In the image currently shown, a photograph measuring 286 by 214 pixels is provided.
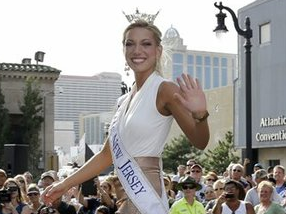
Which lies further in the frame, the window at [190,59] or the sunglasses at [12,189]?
the window at [190,59]

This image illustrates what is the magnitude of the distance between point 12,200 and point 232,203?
9.66 ft

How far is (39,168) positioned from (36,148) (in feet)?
6.57

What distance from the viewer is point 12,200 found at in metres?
9.98

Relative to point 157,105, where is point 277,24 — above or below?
above

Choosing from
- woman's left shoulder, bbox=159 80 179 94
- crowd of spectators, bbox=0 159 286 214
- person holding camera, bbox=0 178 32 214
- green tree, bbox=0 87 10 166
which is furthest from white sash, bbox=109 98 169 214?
green tree, bbox=0 87 10 166

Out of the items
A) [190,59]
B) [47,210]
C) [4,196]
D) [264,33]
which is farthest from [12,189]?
[190,59]

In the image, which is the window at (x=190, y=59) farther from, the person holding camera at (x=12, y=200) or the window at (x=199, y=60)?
the person holding camera at (x=12, y=200)

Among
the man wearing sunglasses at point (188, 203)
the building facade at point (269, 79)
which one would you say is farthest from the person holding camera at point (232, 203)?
the building facade at point (269, 79)

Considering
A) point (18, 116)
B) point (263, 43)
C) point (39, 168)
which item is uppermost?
point (263, 43)

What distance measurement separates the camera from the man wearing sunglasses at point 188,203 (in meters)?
9.32

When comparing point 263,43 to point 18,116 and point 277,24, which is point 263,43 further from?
point 18,116

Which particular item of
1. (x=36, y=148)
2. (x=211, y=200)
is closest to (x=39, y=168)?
(x=36, y=148)

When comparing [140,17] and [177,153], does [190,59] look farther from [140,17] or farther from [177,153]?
[140,17]

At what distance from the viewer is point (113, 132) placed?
384 cm
